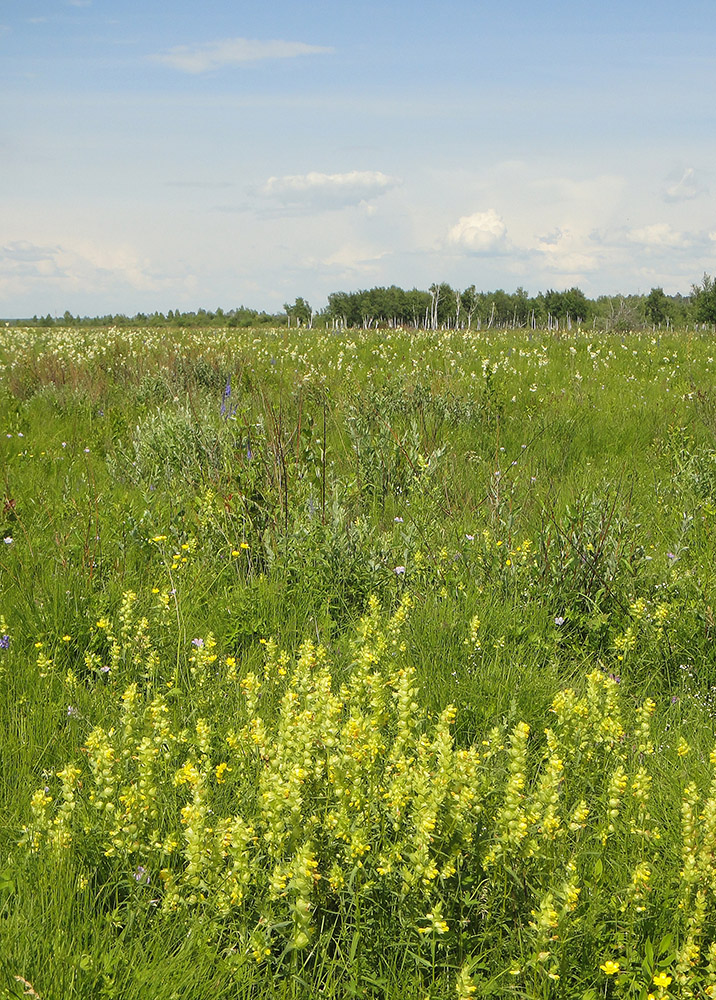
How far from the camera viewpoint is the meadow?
78.0 inches

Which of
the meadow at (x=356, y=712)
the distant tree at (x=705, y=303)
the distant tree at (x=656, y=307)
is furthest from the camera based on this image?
the distant tree at (x=656, y=307)

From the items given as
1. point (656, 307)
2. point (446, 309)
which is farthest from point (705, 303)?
point (446, 309)

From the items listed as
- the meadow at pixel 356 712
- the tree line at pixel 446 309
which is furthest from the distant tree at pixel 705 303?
the meadow at pixel 356 712

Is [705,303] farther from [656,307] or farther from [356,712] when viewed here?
[356,712]

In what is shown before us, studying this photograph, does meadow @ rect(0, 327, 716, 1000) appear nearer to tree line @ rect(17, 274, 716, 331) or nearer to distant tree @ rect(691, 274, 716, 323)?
distant tree @ rect(691, 274, 716, 323)

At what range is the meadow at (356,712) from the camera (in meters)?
1.98

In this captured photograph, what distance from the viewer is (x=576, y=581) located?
406 cm

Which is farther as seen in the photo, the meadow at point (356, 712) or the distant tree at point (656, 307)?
the distant tree at point (656, 307)

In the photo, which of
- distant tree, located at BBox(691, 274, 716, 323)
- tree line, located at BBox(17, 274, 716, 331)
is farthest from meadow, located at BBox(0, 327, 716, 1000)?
tree line, located at BBox(17, 274, 716, 331)

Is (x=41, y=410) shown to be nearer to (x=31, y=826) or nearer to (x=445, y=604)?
(x=445, y=604)

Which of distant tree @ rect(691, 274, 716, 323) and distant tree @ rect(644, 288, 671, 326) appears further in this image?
distant tree @ rect(644, 288, 671, 326)

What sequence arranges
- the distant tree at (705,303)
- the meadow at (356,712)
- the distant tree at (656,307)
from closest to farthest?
the meadow at (356,712) → the distant tree at (705,303) → the distant tree at (656,307)

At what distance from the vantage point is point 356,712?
88.1 inches

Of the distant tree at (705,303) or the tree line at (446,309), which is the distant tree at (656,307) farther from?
the distant tree at (705,303)
